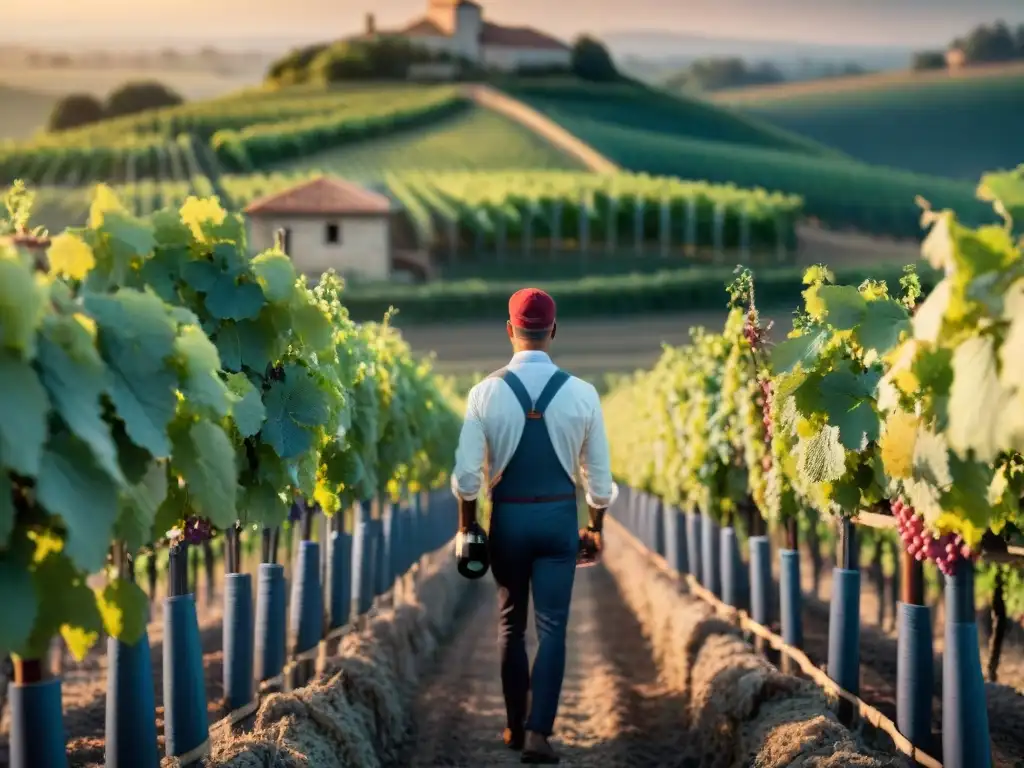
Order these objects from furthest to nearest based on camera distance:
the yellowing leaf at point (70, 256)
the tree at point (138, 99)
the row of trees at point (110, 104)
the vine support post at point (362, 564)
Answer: the tree at point (138, 99) < the row of trees at point (110, 104) < the vine support post at point (362, 564) < the yellowing leaf at point (70, 256)

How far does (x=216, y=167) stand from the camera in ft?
387

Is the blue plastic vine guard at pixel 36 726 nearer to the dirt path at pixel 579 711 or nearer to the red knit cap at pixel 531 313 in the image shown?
the red knit cap at pixel 531 313

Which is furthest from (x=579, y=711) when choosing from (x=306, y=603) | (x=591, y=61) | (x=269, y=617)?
(x=591, y=61)

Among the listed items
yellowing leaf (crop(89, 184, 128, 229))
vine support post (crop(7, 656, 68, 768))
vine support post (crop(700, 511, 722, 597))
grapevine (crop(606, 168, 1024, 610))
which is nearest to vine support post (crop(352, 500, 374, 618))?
grapevine (crop(606, 168, 1024, 610))

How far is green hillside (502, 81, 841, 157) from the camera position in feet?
514

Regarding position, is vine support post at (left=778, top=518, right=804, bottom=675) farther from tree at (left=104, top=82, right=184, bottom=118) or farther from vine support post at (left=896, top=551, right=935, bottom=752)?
tree at (left=104, top=82, right=184, bottom=118)

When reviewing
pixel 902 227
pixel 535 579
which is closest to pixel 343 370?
pixel 535 579

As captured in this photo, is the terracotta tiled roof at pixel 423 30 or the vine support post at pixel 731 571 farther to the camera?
the terracotta tiled roof at pixel 423 30

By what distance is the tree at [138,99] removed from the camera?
156375 mm

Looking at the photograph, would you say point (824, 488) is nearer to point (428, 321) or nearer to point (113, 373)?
point (113, 373)

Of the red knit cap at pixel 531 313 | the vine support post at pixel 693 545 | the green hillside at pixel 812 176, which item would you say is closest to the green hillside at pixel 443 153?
the green hillside at pixel 812 176

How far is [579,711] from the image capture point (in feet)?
38.4

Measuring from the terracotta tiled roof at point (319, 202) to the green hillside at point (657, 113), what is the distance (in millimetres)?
57877

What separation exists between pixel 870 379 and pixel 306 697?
9.92 feet
